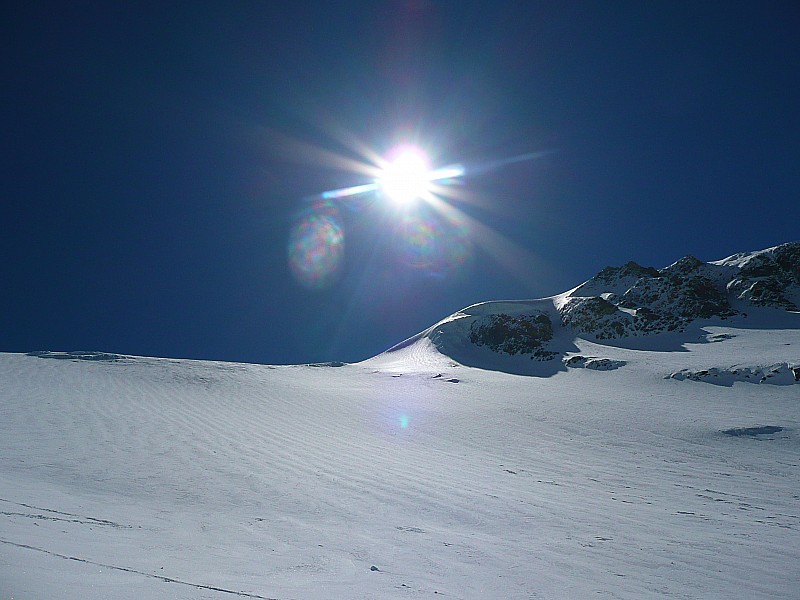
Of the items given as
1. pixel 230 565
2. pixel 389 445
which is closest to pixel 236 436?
pixel 389 445

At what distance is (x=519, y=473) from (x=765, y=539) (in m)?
4.15

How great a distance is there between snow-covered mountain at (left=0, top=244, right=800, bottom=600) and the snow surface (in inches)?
1.6

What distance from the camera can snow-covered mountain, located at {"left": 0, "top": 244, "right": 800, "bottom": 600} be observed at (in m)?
3.77

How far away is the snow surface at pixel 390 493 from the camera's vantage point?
3691 millimetres

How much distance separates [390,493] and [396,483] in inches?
23.8

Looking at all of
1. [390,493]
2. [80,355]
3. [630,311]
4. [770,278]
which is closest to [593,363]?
[630,311]

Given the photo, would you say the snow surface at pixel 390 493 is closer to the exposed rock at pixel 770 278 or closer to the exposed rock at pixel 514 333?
the exposed rock at pixel 514 333

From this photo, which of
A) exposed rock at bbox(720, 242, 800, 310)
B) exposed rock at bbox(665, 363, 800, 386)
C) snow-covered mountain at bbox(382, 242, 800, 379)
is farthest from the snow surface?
exposed rock at bbox(720, 242, 800, 310)

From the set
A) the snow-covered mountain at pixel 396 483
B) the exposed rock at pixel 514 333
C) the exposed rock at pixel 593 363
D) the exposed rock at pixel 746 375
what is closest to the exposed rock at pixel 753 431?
the snow-covered mountain at pixel 396 483

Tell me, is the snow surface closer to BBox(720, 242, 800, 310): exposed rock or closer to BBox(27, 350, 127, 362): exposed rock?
BBox(27, 350, 127, 362): exposed rock

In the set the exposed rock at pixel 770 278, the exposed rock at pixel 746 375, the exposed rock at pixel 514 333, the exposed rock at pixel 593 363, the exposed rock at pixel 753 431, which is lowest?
the exposed rock at pixel 753 431

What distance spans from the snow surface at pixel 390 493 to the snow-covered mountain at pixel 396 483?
41 millimetres

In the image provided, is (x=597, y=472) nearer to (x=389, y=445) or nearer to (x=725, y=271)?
(x=389, y=445)

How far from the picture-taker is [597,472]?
9578mm
